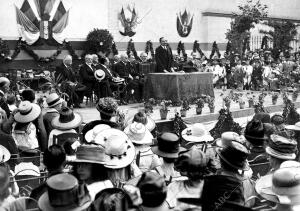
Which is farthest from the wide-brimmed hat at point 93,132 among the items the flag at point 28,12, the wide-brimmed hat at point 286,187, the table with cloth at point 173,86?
the flag at point 28,12

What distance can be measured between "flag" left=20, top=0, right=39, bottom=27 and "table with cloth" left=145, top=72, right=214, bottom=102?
21.7 ft

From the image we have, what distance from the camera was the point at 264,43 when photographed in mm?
29844

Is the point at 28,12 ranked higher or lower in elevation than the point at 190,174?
higher

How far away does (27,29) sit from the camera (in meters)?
18.7

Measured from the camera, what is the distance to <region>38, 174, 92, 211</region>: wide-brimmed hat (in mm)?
2945

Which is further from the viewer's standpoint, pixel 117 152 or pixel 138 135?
pixel 138 135

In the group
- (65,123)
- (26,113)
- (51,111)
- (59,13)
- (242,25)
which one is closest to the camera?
(65,123)

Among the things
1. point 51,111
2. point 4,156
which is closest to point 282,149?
point 4,156

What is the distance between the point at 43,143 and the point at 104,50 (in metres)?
14.4

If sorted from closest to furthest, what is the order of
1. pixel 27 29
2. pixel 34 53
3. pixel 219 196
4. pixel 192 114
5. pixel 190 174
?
pixel 219 196
pixel 190 174
pixel 192 114
pixel 27 29
pixel 34 53

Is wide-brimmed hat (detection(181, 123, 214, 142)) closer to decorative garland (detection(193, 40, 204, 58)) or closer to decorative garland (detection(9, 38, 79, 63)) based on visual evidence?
decorative garland (detection(9, 38, 79, 63))

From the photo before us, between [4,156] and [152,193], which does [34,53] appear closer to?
[4,156]

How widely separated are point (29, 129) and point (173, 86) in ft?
25.6

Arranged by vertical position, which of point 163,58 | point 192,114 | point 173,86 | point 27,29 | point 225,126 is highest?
point 27,29
